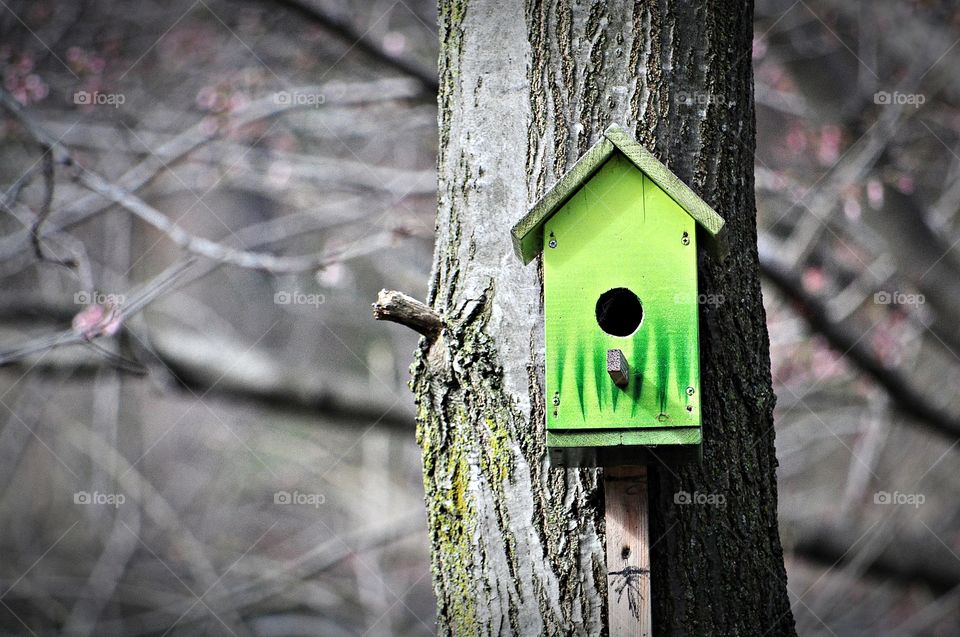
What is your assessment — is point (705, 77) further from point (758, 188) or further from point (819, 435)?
point (819, 435)

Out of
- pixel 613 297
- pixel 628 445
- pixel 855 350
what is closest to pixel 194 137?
pixel 855 350

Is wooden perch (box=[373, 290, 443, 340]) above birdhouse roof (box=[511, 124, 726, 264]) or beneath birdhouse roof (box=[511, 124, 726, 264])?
beneath

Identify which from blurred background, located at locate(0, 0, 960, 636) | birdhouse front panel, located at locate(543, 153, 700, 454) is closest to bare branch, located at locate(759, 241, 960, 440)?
blurred background, located at locate(0, 0, 960, 636)

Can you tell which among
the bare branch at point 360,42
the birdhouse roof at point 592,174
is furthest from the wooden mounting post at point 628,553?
the bare branch at point 360,42

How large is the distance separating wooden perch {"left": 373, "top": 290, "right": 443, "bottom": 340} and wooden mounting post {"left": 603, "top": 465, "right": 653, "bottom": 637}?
481 millimetres

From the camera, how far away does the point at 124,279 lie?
5910 mm

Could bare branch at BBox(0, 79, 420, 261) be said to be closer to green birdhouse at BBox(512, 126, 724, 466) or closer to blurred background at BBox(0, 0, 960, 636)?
blurred background at BBox(0, 0, 960, 636)

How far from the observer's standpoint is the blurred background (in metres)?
5.08

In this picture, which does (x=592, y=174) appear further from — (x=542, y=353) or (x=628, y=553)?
(x=628, y=553)

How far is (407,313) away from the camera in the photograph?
2012 mm

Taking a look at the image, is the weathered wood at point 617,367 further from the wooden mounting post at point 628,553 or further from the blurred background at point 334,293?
the blurred background at point 334,293

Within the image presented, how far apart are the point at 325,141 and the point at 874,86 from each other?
3237mm

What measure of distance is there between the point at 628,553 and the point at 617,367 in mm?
385

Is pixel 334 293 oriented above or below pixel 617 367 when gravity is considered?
above
